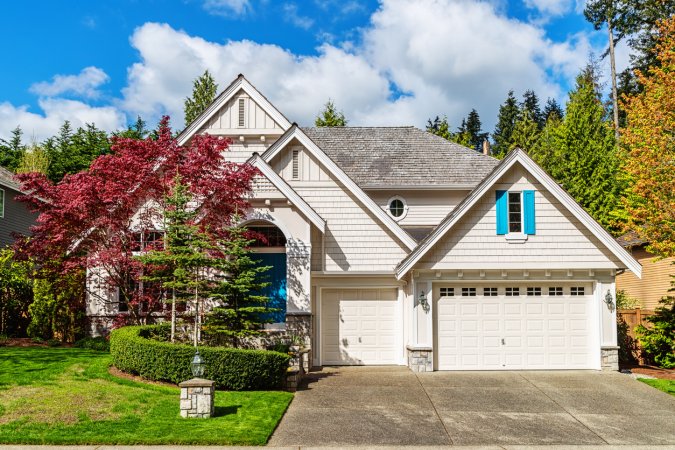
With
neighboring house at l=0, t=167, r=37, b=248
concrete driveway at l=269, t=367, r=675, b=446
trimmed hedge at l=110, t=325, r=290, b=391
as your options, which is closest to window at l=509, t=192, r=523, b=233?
concrete driveway at l=269, t=367, r=675, b=446

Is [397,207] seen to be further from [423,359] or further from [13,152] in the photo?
[13,152]

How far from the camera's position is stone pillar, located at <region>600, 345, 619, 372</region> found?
50.4 ft

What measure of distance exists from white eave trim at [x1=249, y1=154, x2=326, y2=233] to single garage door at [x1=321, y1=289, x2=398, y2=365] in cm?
247

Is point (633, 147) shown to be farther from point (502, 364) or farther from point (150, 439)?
point (150, 439)

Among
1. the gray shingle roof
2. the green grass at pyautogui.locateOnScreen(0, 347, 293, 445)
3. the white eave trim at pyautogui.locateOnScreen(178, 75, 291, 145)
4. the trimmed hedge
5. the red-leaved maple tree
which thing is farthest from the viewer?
the gray shingle roof

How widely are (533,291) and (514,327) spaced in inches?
45.4

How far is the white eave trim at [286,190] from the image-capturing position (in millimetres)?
15445

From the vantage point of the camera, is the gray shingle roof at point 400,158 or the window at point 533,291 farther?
the gray shingle roof at point 400,158

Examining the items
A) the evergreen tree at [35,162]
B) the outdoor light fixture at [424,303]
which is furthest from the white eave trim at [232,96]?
the evergreen tree at [35,162]

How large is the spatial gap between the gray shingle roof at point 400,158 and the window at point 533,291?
16.9 feet

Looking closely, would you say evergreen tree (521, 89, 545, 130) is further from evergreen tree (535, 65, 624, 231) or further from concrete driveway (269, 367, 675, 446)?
concrete driveway (269, 367, 675, 446)

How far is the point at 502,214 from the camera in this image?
15445 mm

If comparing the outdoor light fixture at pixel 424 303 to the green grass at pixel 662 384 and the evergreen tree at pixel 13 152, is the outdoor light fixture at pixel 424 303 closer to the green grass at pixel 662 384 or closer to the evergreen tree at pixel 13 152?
the green grass at pixel 662 384

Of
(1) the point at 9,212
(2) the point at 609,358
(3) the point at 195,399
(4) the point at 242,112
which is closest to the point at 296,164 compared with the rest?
(4) the point at 242,112
